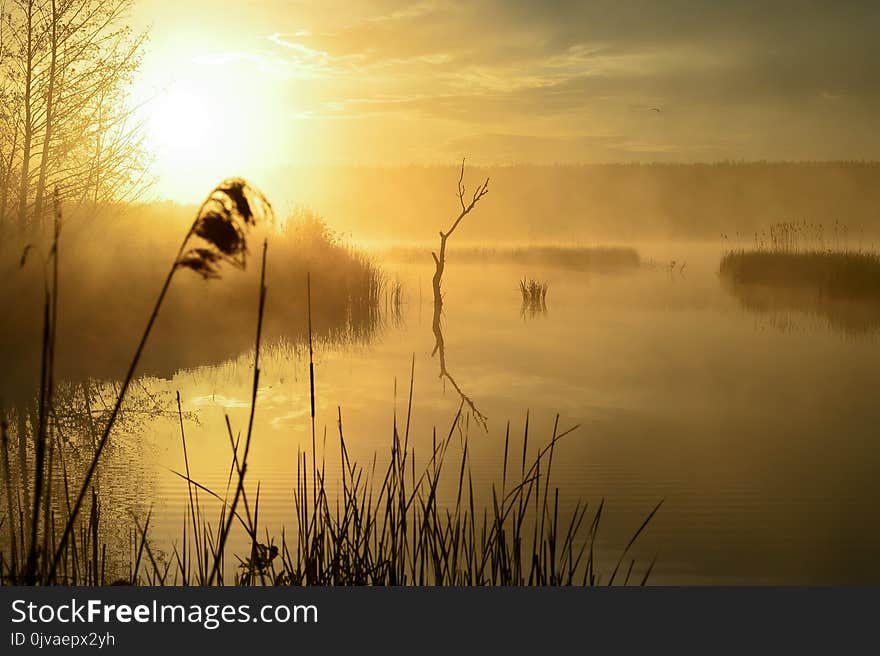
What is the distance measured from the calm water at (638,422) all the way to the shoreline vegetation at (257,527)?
0.26 m

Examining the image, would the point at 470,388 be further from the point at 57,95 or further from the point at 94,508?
the point at 94,508

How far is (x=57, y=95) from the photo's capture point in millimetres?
9875

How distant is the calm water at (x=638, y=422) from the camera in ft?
15.3

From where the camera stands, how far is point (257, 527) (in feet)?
12.4

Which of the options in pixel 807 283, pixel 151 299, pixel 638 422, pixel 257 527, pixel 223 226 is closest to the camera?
pixel 223 226

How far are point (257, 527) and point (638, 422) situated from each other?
4.44 meters

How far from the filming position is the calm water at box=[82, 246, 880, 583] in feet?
15.3

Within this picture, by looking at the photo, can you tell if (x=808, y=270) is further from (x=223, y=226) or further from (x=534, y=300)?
(x=223, y=226)

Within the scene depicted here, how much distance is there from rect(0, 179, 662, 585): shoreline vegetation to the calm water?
0.86 ft

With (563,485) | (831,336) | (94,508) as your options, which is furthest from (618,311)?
(94,508)

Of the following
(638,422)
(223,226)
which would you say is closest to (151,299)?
(638,422)

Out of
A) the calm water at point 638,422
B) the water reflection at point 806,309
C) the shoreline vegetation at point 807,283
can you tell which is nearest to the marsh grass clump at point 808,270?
the shoreline vegetation at point 807,283

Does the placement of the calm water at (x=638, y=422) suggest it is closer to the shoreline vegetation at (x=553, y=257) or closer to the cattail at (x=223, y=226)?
the cattail at (x=223, y=226)

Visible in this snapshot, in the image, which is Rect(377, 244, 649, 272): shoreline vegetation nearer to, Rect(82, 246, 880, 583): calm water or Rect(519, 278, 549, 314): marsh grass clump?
Rect(519, 278, 549, 314): marsh grass clump
